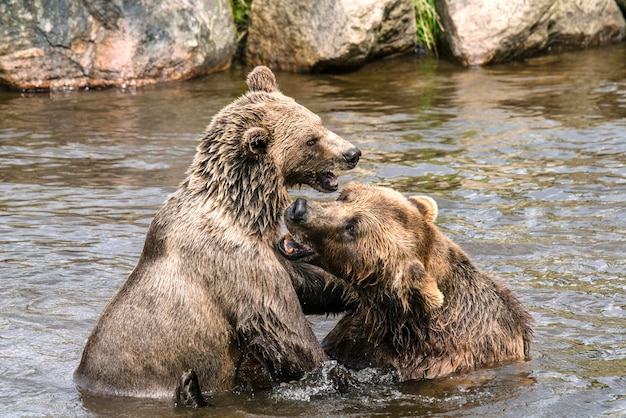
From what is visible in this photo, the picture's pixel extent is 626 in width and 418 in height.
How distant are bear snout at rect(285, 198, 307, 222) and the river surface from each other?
1.10 metres

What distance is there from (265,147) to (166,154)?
5992 millimetres

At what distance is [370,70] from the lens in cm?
1742

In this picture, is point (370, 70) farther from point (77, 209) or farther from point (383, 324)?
point (383, 324)

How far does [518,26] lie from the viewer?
17.1 metres

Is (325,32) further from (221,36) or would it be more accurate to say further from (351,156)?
(351,156)

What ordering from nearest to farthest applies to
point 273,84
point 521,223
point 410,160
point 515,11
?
point 273,84 → point 521,223 → point 410,160 → point 515,11

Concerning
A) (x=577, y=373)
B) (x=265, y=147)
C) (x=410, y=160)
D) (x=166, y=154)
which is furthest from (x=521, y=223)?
(x=166, y=154)

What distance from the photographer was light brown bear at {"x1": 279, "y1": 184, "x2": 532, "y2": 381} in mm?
6738

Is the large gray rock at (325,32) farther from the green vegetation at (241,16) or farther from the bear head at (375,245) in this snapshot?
the bear head at (375,245)

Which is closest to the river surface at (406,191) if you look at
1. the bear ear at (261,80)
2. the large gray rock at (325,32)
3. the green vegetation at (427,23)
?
the large gray rock at (325,32)

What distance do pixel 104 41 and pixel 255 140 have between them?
9882 millimetres

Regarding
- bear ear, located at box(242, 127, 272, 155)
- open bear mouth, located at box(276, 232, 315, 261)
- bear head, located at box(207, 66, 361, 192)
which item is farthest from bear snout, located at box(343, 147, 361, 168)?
open bear mouth, located at box(276, 232, 315, 261)

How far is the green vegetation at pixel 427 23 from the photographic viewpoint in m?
17.5

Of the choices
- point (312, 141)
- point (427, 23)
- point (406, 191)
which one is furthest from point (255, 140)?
point (427, 23)
